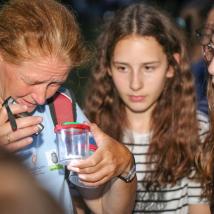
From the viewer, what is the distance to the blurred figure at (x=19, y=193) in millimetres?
736

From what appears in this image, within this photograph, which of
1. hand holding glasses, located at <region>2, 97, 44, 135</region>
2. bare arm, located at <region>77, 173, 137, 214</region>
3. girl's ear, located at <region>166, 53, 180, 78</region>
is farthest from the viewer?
girl's ear, located at <region>166, 53, 180, 78</region>

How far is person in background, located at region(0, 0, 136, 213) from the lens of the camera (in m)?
1.88

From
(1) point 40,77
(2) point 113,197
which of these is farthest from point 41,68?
(2) point 113,197

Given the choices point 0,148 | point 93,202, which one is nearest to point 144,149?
point 93,202

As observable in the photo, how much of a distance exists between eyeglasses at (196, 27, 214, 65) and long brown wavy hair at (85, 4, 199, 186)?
262 millimetres

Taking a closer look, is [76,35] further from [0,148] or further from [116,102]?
[0,148]

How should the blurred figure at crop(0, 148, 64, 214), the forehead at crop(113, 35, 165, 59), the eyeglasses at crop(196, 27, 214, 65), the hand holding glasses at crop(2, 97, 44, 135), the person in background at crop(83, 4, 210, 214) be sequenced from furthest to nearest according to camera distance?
the forehead at crop(113, 35, 165, 59) → the person in background at crop(83, 4, 210, 214) → the eyeglasses at crop(196, 27, 214, 65) → the hand holding glasses at crop(2, 97, 44, 135) → the blurred figure at crop(0, 148, 64, 214)

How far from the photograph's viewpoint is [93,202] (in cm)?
231

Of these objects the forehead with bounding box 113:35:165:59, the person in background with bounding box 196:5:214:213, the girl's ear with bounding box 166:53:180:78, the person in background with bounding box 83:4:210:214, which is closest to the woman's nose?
the person in background with bounding box 83:4:210:214

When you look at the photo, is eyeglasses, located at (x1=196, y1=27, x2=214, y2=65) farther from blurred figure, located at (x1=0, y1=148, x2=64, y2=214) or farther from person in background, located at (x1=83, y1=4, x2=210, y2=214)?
blurred figure, located at (x1=0, y1=148, x2=64, y2=214)

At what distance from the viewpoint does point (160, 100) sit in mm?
3020

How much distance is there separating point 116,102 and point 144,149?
41 centimetres

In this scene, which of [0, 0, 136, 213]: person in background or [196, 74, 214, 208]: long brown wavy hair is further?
[196, 74, 214, 208]: long brown wavy hair

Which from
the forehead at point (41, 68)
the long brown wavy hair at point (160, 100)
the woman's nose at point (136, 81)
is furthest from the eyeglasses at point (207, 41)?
the forehead at point (41, 68)
